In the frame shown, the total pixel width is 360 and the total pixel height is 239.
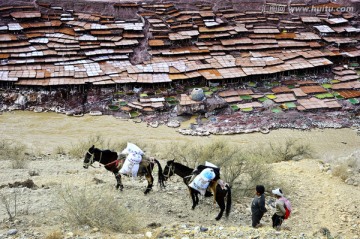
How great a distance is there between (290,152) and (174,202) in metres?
6.97

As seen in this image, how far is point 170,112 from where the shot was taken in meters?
19.8

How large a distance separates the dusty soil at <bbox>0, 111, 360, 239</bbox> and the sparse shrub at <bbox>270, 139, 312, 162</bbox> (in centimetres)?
75

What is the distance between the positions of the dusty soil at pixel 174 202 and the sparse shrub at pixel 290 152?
0.75 metres

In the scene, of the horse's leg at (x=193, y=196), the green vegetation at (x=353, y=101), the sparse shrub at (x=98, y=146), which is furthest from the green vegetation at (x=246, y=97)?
the horse's leg at (x=193, y=196)

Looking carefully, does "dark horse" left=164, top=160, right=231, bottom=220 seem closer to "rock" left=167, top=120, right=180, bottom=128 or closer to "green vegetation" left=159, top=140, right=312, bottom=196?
"green vegetation" left=159, top=140, right=312, bottom=196

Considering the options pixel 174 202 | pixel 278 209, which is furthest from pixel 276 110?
pixel 278 209

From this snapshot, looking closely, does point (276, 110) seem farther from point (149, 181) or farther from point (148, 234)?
point (148, 234)

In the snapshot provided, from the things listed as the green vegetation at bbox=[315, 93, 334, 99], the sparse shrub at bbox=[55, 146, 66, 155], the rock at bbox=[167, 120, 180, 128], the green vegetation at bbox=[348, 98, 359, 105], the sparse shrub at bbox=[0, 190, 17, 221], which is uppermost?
the sparse shrub at bbox=[0, 190, 17, 221]

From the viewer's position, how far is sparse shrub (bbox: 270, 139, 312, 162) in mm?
15297

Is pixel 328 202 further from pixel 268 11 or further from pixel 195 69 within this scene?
pixel 268 11

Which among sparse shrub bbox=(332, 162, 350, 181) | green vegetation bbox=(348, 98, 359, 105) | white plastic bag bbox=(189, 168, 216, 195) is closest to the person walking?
white plastic bag bbox=(189, 168, 216, 195)

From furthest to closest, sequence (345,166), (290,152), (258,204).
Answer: (290,152) → (345,166) → (258,204)

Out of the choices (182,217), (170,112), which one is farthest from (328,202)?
(170,112)

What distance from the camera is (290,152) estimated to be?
620 inches
